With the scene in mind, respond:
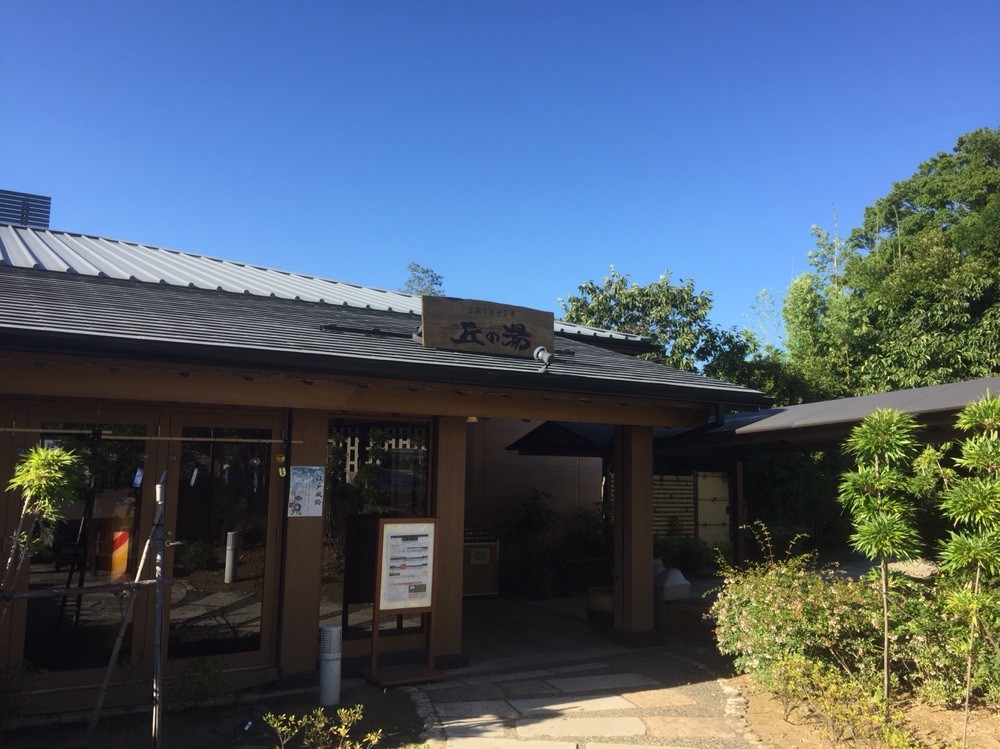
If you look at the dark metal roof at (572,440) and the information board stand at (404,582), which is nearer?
the information board stand at (404,582)

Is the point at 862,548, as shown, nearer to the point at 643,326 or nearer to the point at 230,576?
the point at 230,576

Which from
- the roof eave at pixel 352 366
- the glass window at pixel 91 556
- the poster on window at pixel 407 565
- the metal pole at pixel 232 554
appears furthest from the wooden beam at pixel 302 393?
the metal pole at pixel 232 554

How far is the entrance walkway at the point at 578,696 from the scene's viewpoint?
18.4 feet

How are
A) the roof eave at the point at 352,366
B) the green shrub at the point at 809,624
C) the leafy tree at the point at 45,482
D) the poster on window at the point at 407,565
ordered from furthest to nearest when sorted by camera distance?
1. the poster on window at the point at 407,565
2. the green shrub at the point at 809,624
3. the roof eave at the point at 352,366
4. the leafy tree at the point at 45,482

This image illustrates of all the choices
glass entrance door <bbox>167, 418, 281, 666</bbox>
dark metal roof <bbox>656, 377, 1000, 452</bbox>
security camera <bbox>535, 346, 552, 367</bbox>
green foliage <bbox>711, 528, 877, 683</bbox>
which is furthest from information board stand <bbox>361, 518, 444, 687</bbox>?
dark metal roof <bbox>656, 377, 1000, 452</bbox>

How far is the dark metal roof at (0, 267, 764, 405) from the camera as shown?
5297mm

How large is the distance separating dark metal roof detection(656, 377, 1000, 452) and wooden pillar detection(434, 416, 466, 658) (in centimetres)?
290

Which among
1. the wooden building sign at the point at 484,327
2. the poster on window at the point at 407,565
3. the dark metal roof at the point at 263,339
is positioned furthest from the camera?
the wooden building sign at the point at 484,327

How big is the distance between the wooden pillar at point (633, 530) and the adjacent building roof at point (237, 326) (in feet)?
3.11

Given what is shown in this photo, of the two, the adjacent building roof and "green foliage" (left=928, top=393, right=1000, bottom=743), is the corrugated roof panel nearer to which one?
the adjacent building roof

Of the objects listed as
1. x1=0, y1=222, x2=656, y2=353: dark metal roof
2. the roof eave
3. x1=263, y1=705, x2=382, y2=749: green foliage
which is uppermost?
x1=0, y1=222, x2=656, y2=353: dark metal roof

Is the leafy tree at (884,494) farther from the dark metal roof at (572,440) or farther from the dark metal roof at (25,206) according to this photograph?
the dark metal roof at (25,206)

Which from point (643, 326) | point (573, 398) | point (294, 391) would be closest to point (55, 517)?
point (294, 391)

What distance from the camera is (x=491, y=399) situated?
751 centimetres
